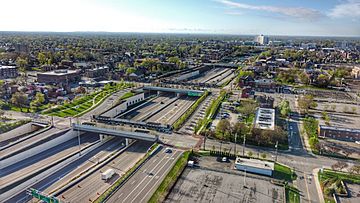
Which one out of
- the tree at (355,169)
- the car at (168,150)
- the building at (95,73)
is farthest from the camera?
the building at (95,73)

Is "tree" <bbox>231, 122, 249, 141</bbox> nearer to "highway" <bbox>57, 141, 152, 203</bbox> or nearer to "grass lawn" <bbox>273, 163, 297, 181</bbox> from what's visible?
"grass lawn" <bbox>273, 163, 297, 181</bbox>

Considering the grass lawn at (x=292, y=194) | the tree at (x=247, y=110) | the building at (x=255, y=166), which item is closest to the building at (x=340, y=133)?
the tree at (x=247, y=110)

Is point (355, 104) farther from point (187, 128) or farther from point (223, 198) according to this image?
point (223, 198)

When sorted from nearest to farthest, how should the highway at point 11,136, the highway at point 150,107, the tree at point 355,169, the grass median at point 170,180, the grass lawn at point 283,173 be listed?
the grass median at point 170,180 → the grass lawn at point 283,173 → the tree at point 355,169 → the highway at point 11,136 → the highway at point 150,107

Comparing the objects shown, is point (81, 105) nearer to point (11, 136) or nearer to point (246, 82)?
point (11, 136)

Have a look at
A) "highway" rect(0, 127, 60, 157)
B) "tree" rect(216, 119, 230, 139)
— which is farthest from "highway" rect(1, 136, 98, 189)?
"tree" rect(216, 119, 230, 139)

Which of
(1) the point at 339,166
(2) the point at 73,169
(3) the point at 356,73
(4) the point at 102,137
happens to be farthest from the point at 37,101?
(3) the point at 356,73

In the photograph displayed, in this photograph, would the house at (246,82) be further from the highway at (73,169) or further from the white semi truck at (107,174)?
the white semi truck at (107,174)
